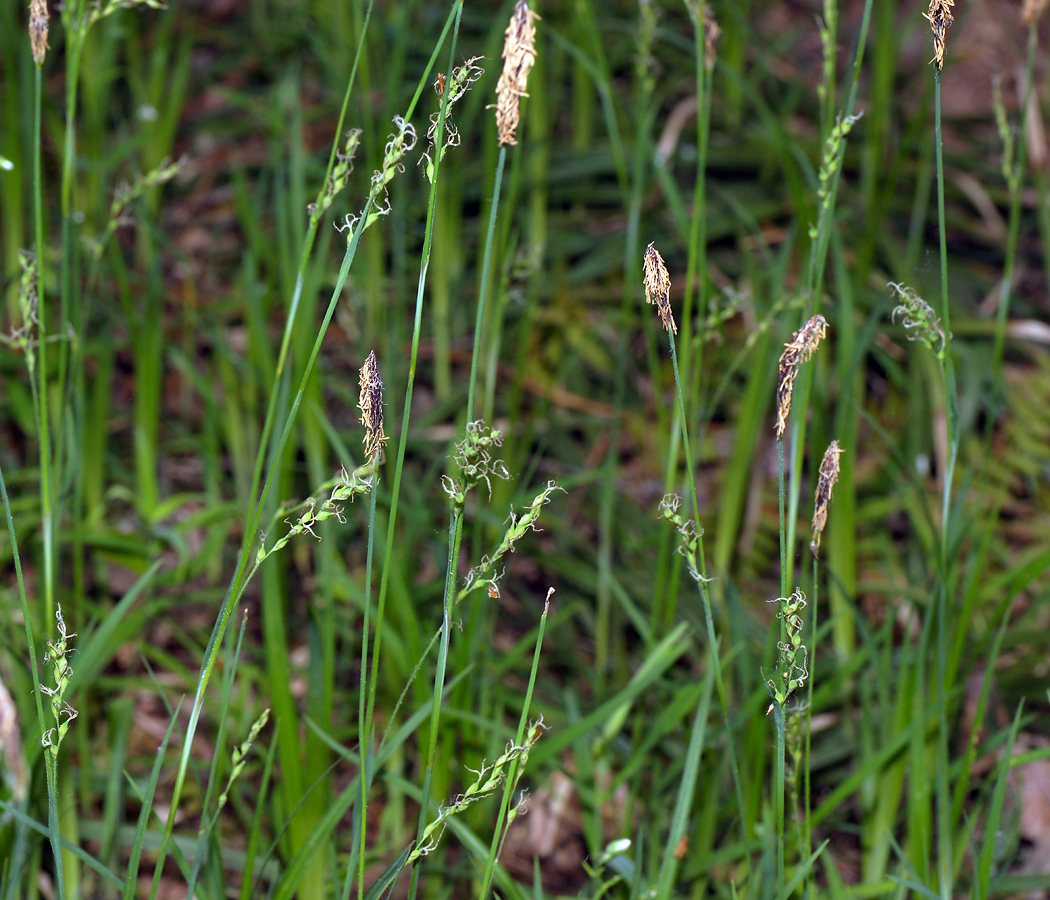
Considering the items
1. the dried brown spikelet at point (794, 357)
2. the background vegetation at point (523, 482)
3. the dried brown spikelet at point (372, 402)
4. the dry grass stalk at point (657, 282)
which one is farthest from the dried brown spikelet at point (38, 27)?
the dried brown spikelet at point (794, 357)

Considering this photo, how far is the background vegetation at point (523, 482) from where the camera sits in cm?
88

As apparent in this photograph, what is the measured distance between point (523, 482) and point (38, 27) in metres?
0.93

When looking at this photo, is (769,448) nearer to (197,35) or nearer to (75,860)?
(75,860)

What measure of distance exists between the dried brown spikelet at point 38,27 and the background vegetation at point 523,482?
23 millimetres

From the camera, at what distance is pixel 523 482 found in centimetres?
149

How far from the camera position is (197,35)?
102 inches

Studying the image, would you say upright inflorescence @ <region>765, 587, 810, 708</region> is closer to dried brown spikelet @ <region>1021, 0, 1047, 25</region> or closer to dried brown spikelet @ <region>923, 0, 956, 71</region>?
dried brown spikelet @ <region>923, 0, 956, 71</region>

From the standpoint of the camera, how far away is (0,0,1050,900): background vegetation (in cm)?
88

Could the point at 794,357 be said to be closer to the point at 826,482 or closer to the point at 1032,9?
the point at 826,482

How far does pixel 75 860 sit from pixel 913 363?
162 centimetres

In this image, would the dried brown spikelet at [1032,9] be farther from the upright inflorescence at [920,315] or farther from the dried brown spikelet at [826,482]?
the dried brown spikelet at [826,482]

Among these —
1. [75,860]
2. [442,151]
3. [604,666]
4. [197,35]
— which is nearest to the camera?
[442,151]

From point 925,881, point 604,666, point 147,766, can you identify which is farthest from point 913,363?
point 147,766

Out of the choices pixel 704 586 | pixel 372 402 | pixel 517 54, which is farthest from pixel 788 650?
pixel 517 54
